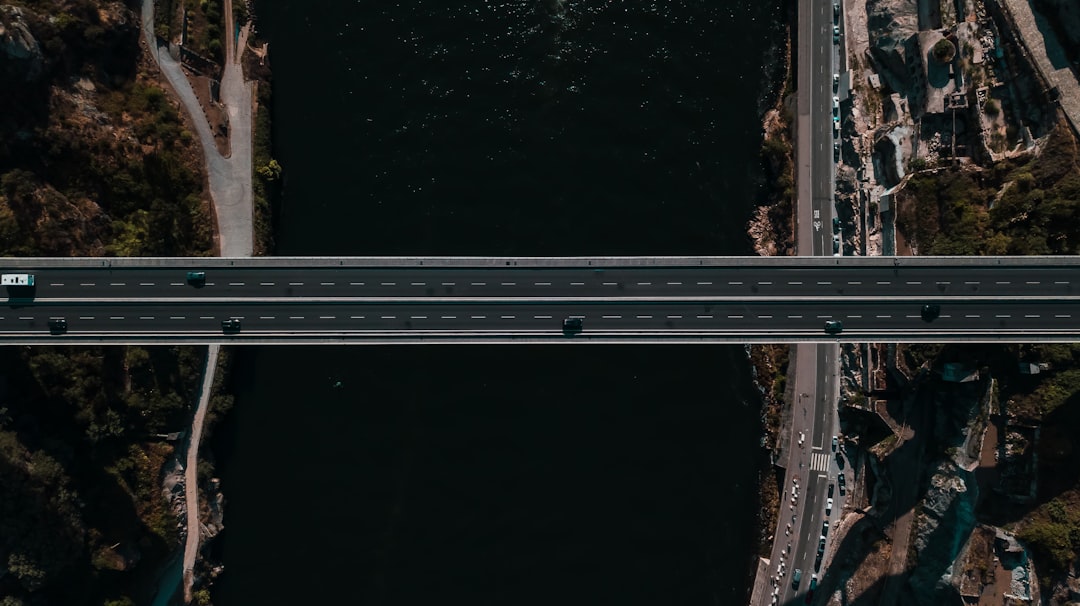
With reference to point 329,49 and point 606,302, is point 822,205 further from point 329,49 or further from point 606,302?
point 329,49

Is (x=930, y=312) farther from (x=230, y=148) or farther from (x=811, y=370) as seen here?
(x=230, y=148)

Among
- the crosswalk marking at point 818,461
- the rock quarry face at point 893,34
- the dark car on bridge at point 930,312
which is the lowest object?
the crosswalk marking at point 818,461

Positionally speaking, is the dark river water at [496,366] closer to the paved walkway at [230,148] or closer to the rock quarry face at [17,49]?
the paved walkway at [230,148]

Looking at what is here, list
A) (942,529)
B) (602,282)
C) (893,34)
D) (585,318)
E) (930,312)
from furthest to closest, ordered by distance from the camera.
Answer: (893,34), (942,529), (602,282), (930,312), (585,318)

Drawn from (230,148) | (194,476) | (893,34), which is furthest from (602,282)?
(194,476)

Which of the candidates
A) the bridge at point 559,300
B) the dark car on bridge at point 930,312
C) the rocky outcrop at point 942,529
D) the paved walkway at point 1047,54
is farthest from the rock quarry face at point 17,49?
the rocky outcrop at point 942,529

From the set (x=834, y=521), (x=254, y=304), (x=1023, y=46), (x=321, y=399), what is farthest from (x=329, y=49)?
(x=834, y=521)
